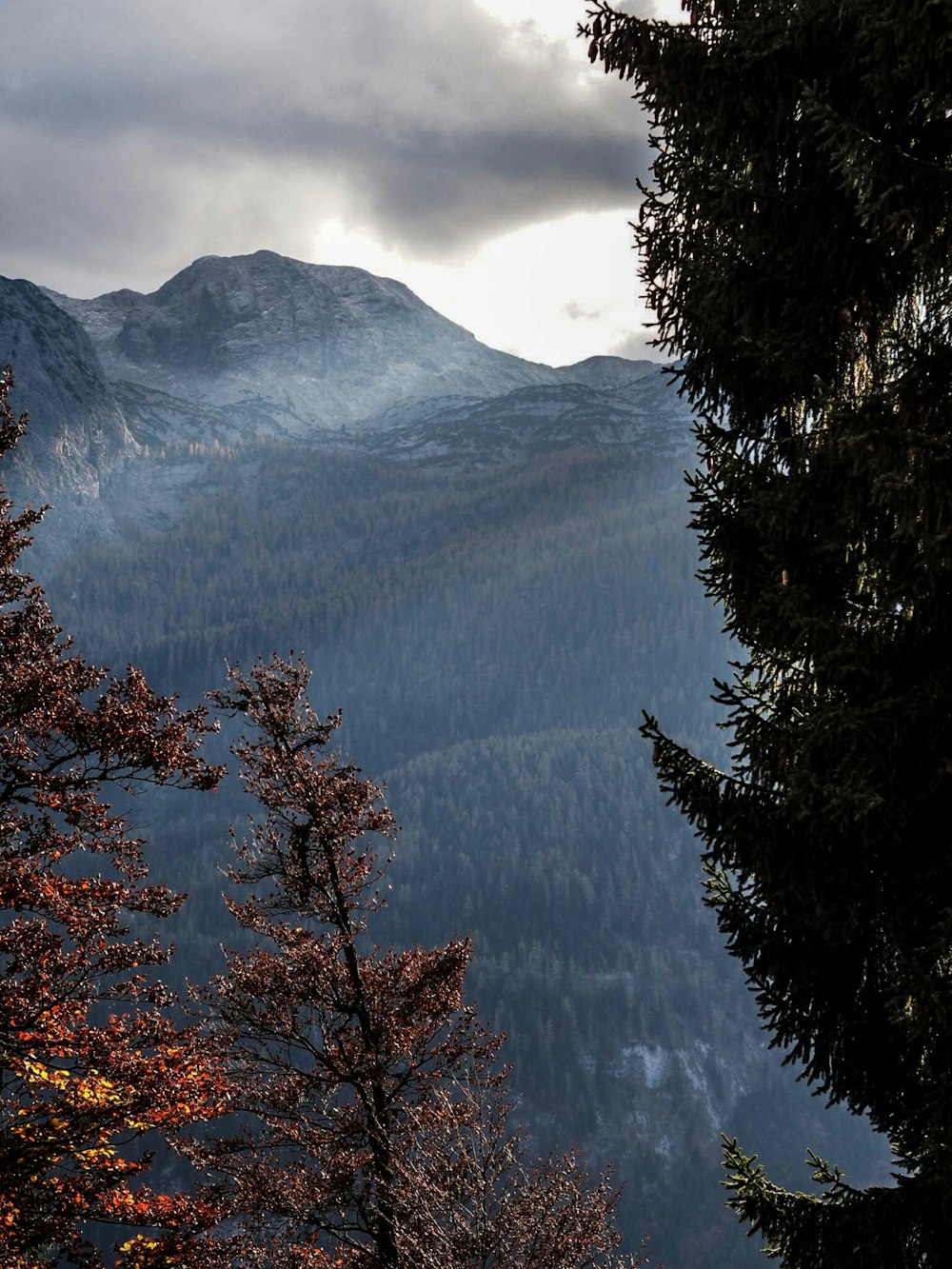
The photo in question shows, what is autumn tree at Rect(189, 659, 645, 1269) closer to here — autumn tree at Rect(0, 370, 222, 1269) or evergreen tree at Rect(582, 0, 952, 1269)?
autumn tree at Rect(0, 370, 222, 1269)

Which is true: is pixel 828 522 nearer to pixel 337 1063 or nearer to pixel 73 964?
pixel 73 964

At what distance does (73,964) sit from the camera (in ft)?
33.9

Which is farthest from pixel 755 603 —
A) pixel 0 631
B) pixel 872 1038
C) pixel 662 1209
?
pixel 662 1209

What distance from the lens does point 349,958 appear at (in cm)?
1324

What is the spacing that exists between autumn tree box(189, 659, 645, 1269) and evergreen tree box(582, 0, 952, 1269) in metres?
5.66

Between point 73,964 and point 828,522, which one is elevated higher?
point 73,964

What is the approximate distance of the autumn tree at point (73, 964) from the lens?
9.70 meters

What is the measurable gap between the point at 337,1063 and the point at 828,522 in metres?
9.67

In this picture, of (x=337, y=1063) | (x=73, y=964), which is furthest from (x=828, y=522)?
(x=337, y=1063)

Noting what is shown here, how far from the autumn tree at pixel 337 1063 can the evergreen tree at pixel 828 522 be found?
566cm

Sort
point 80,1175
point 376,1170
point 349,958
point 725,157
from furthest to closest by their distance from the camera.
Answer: point 349,958, point 376,1170, point 80,1175, point 725,157

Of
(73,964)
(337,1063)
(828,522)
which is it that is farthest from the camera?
(337,1063)

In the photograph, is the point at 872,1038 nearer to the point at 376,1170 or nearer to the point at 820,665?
the point at 820,665

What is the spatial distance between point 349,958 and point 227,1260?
141 inches
